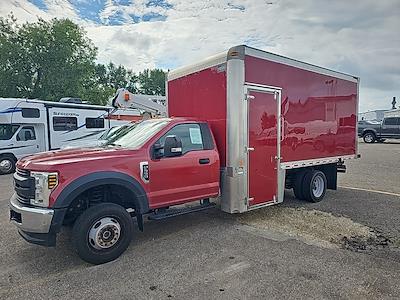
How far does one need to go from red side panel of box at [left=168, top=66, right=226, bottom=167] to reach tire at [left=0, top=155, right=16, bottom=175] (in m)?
9.73

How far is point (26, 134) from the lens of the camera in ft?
45.1

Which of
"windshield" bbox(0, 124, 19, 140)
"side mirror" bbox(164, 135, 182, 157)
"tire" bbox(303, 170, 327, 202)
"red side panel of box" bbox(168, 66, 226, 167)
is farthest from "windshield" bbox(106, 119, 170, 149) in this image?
"windshield" bbox(0, 124, 19, 140)

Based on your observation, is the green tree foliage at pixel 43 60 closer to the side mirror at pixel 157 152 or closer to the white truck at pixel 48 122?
the white truck at pixel 48 122

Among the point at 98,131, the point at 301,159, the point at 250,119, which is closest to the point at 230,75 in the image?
the point at 250,119

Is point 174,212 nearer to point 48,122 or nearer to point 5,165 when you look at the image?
point 5,165

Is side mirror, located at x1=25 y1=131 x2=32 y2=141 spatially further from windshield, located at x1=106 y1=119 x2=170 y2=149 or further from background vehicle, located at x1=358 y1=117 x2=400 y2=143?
background vehicle, located at x1=358 y1=117 x2=400 y2=143

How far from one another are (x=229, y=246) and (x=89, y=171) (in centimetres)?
223

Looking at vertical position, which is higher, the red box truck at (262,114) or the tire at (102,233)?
the red box truck at (262,114)

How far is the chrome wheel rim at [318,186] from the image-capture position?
7.35 meters

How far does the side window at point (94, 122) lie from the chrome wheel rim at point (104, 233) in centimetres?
1251

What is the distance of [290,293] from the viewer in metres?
3.40

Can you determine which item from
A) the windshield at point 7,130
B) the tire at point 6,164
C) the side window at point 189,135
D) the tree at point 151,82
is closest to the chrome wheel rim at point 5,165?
the tire at point 6,164

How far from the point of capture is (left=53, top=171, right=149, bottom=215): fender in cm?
397

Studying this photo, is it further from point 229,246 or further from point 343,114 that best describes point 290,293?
point 343,114
